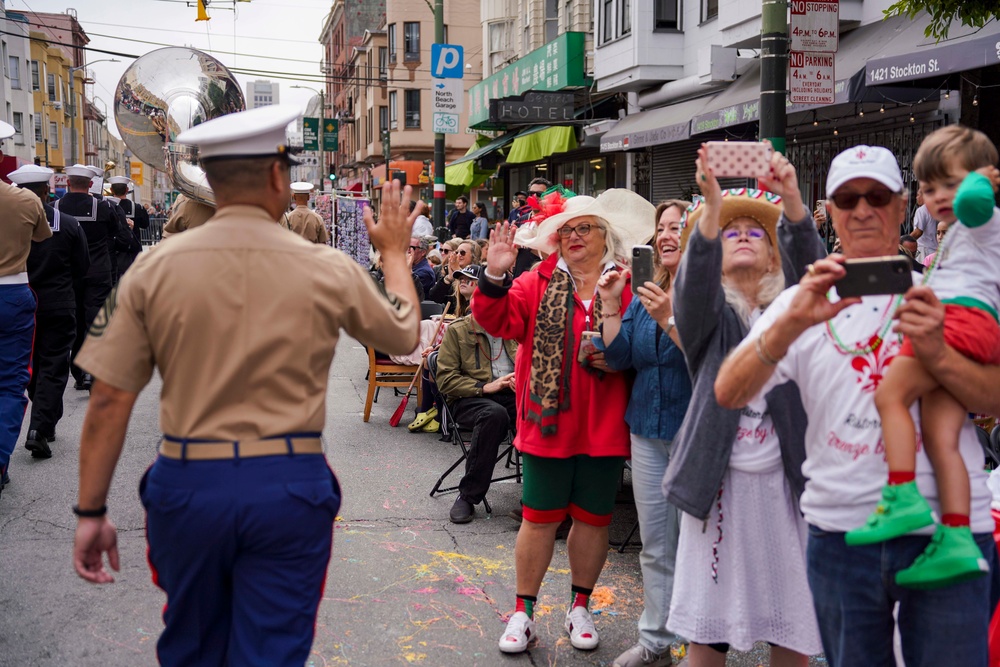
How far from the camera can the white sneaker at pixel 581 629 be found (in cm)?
443

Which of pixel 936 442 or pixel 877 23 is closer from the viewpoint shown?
pixel 936 442

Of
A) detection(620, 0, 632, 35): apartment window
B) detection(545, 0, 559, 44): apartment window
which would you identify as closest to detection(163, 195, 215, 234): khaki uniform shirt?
detection(620, 0, 632, 35): apartment window

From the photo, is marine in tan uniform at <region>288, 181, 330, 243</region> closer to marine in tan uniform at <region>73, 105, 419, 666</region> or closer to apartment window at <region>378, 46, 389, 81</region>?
marine in tan uniform at <region>73, 105, 419, 666</region>

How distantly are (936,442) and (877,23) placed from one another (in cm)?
1148

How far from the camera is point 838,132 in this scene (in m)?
13.2

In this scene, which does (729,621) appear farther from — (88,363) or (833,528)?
(88,363)

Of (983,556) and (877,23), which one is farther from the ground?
(877,23)

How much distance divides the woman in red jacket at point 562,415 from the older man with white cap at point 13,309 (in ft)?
10.7

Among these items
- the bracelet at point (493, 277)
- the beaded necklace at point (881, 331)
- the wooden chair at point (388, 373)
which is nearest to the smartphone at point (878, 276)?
the beaded necklace at point (881, 331)

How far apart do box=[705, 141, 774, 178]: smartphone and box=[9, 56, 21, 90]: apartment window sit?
206 ft

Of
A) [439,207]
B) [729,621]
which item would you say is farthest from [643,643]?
[439,207]

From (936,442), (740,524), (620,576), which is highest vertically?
(936,442)

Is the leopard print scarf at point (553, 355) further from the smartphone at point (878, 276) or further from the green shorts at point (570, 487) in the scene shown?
the smartphone at point (878, 276)

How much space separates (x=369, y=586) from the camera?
517 cm
